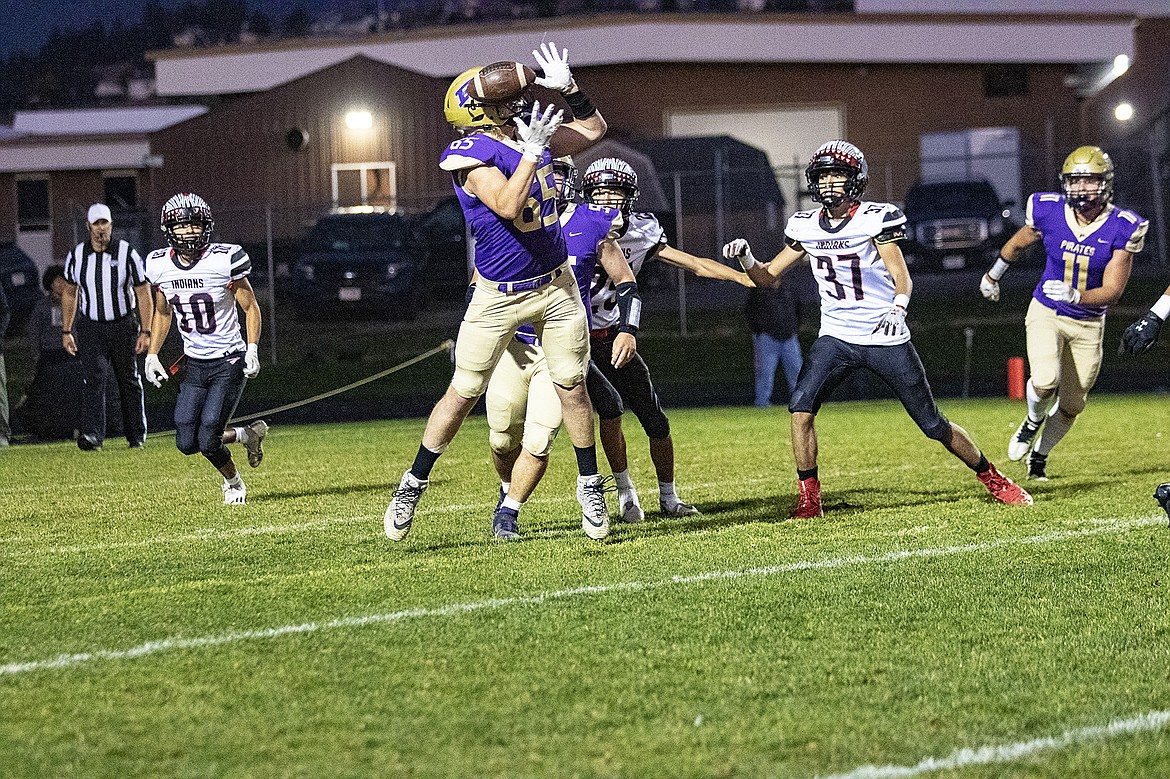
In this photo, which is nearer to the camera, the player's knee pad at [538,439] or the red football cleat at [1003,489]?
the player's knee pad at [538,439]

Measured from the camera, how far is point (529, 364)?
26.8ft

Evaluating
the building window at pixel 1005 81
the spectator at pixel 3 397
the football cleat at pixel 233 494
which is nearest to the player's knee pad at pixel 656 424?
the football cleat at pixel 233 494

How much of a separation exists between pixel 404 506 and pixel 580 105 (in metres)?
2.19

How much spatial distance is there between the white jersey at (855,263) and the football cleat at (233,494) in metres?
3.76

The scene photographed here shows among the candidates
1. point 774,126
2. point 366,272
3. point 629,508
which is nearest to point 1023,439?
point 629,508

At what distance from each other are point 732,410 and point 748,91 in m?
21.4

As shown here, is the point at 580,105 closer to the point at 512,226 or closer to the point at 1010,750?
the point at 512,226

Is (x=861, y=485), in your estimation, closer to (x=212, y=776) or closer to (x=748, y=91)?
(x=212, y=776)

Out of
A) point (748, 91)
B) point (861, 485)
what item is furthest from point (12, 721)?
point (748, 91)

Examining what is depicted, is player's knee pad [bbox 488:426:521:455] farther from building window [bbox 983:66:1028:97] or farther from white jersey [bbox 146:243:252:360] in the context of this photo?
building window [bbox 983:66:1028:97]

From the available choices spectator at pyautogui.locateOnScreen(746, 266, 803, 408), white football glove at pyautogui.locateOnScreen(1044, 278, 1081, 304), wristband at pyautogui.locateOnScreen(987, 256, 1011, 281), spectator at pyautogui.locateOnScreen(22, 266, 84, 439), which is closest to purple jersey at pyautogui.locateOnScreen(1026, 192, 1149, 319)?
white football glove at pyautogui.locateOnScreen(1044, 278, 1081, 304)

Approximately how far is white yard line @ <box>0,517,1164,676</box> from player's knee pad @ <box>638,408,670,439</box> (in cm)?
183

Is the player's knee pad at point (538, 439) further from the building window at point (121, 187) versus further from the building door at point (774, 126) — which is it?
the building window at point (121, 187)

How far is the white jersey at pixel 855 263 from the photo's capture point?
337 inches
